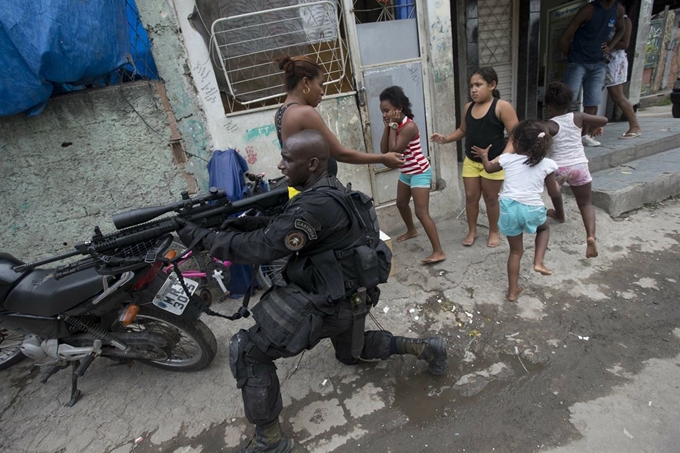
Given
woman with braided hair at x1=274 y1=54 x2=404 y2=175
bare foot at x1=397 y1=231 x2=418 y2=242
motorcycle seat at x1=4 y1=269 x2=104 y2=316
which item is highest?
woman with braided hair at x1=274 y1=54 x2=404 y2=175

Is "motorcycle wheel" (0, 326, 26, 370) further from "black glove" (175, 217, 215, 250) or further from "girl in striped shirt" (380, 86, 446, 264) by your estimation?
"girl in striped shirt" (380, 86, 446, 264)

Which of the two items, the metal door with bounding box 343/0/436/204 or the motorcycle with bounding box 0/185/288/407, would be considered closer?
the motorcycle with bounding box 0/185/288/407

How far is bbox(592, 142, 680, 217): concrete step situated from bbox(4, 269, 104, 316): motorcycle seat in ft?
15.8

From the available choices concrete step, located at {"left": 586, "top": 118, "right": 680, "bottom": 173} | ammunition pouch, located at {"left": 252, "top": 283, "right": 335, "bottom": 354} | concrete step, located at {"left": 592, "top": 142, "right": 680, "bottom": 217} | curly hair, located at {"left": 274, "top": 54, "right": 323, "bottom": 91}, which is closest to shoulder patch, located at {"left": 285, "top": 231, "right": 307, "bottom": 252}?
ammunition pouch, located at {"left": 252, "top": 283, "right": 335, "bottom": 354}

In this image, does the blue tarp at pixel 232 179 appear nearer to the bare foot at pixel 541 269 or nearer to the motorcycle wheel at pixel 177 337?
the motorcycle wheel at pixel 177 337

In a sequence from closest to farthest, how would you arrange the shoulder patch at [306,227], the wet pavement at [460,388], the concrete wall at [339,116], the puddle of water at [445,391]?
the shoulder patch at [306,227]
the wet pavement at [460,388]
the puddle of water at [445,391]
the concrete wall at [339,116]

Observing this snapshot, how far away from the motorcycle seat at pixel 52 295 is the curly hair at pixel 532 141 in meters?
3.03

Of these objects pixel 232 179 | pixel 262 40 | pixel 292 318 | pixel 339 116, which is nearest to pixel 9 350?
pixel 232 179

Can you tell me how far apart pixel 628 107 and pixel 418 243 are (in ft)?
13.2

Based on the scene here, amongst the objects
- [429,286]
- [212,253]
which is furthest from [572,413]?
[212,253]

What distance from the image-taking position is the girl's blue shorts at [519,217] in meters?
2.73

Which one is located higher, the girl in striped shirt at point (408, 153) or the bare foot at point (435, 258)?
the girl in striped shirt at point (408, 153)

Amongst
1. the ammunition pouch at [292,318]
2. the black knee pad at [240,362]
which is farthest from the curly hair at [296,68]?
the black knee pad at [240,362]

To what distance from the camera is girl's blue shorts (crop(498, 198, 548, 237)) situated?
2732 millimetres
